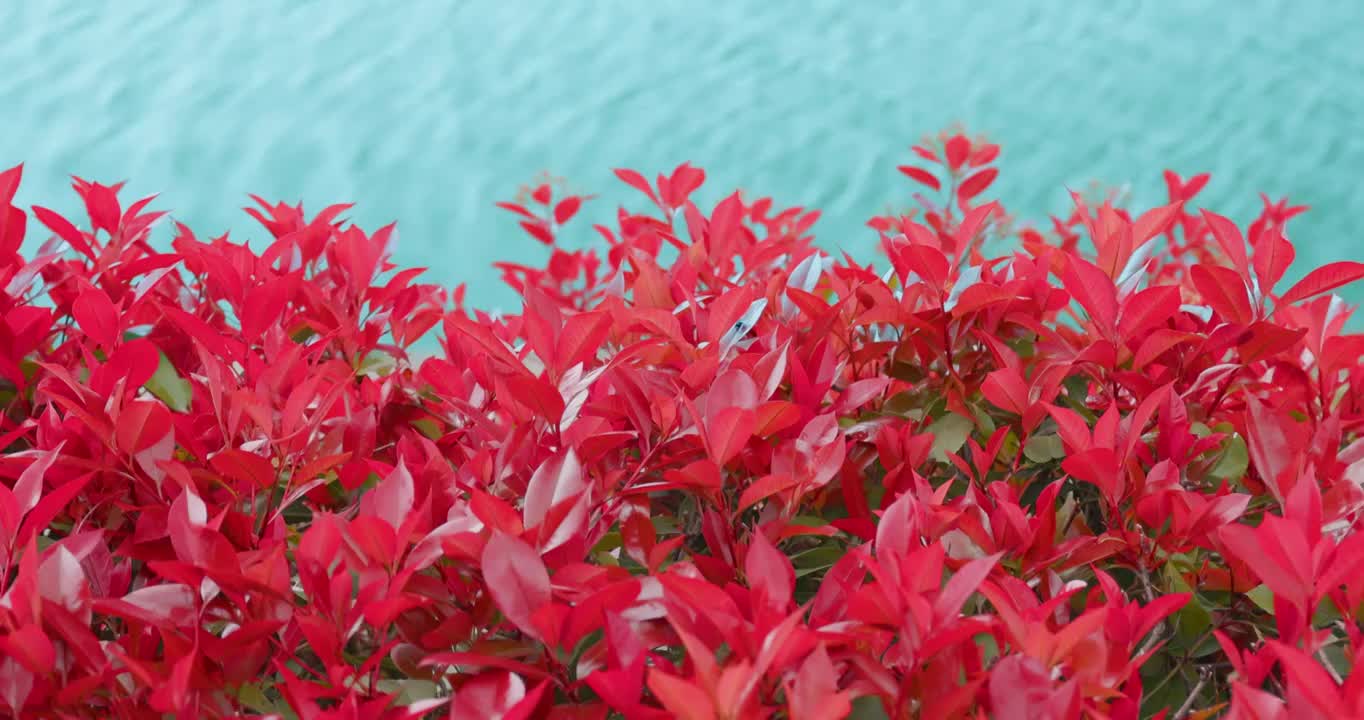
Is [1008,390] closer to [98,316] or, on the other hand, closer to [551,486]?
[551,486]

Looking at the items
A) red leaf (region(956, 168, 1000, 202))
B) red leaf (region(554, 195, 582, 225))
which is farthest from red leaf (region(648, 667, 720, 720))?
red leaf (region(554, 195, 582, 225))

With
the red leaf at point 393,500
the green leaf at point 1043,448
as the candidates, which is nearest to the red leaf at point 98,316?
the red leaf at point 393,500

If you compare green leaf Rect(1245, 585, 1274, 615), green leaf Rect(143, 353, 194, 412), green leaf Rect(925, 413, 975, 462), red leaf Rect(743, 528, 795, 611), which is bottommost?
green leaf Rect(1245, 585, 1274, 615)

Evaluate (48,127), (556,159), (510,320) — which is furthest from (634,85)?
(510,320)

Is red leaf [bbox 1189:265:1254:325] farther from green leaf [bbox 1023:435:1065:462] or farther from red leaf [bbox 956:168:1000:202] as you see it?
red leaf [bbox 956:168:1000:202]

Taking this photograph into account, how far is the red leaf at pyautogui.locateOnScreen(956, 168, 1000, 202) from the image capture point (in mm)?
1379

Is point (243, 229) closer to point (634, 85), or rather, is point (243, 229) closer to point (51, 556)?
point (634, 85)

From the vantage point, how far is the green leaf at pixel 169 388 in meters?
0.87

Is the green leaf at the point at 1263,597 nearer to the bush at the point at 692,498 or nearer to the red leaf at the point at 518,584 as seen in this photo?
the bush at the point at 692,498

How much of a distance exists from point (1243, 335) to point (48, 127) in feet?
16.1

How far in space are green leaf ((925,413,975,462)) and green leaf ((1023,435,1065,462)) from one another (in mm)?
41

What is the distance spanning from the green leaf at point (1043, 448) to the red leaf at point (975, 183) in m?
0.67

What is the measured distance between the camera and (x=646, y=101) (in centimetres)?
486

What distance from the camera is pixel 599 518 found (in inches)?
25.9
